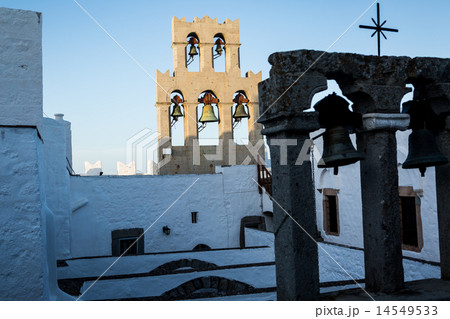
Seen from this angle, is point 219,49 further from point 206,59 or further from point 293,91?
point 293,91

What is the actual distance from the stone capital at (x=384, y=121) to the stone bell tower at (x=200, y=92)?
8.75 m

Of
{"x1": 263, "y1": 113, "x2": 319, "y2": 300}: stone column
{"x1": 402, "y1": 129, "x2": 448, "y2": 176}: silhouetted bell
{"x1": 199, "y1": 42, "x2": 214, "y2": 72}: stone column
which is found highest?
{"x1": 199, "y1": 42, "x2": 214, "y2": 72}: stone column

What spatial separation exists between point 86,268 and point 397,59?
6369mm

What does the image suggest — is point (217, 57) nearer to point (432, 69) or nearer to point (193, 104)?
point (193, 104)

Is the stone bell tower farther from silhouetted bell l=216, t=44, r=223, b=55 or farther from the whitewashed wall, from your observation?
the whitewashed wall

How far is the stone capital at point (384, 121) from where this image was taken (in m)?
3.31

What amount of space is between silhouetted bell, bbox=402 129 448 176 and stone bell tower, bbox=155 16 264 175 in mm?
8639

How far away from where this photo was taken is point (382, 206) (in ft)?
10.9

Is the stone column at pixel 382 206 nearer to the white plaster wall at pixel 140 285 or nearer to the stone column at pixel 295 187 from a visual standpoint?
the stone column at pixel 295 187

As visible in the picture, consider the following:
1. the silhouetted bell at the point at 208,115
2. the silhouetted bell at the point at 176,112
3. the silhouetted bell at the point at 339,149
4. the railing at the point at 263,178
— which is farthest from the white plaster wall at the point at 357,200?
the silhouetted bell at the point at 339,149

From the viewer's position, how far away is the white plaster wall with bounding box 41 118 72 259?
9.06m

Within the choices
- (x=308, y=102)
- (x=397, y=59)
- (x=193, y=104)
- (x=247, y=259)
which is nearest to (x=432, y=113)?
(x=397, y=59)

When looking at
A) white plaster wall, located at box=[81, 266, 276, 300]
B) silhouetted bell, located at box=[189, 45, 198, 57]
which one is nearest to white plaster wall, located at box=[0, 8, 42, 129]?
white plaster wall, located at box=[81, 266, 276, 300]

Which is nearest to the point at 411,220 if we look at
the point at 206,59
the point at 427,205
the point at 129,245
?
the point at 427,205
